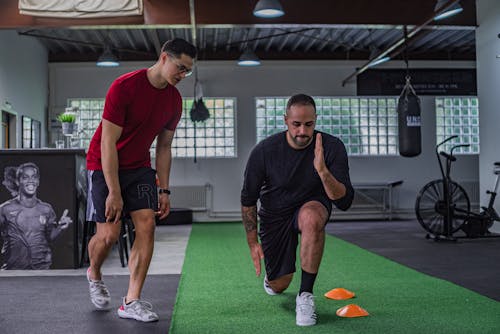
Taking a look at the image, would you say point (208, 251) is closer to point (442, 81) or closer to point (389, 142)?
point (389, 142)

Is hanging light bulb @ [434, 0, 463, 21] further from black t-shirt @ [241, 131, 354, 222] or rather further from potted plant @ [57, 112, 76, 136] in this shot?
black t-shirt @ [241, 131, 354, 222]

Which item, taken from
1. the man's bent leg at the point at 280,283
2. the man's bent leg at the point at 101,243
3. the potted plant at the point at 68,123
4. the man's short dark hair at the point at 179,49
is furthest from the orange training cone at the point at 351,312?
the potted plant at the point at 68,123

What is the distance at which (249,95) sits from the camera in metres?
12.6

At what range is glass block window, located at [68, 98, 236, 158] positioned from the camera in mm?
12445

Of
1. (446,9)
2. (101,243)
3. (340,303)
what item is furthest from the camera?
(446,9)

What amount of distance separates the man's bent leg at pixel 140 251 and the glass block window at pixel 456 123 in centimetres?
1087

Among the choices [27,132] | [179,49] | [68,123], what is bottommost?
[68,123]

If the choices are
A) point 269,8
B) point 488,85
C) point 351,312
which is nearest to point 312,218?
point 351,312

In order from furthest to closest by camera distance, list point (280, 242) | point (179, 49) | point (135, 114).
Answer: point (280, 242) → point (135, 114) → point (179, 49)

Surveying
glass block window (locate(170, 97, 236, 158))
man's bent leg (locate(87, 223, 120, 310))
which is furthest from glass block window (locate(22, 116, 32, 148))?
man's bent leg (locate(87, 223, 120, 310))

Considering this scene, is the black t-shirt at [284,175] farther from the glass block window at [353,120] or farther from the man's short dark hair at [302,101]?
the glass block window at [353,120]

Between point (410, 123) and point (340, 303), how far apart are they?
4.72 metres

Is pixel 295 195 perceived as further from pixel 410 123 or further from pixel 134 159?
pixel 410 123

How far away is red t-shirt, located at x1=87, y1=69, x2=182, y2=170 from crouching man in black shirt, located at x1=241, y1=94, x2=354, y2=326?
0.53m
